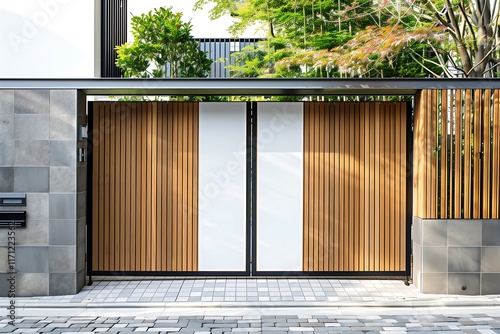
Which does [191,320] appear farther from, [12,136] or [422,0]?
[422,0]

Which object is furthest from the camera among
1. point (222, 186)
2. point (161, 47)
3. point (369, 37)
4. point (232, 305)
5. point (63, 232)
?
point (161, 47)

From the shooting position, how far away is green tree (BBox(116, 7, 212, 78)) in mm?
15875

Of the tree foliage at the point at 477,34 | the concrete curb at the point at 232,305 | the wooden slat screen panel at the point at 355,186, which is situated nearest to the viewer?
the concrete curb at the point at 232,305

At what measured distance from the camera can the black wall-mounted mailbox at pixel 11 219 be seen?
7.85 meters

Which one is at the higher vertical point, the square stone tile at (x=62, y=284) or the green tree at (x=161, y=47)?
the green tree at (x=161, y=47)

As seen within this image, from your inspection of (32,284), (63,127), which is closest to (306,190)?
(63,127)

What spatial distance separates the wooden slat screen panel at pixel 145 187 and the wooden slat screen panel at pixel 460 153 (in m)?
3.68

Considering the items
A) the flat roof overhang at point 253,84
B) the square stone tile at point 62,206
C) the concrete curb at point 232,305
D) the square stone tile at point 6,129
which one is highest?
the flat roof overhang at point 253,84

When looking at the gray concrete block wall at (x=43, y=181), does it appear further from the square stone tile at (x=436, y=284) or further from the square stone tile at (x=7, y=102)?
the square stone tile at (x=436, y=284)

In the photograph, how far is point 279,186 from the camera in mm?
8758

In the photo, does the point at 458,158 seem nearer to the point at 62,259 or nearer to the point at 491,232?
the point at 491,232

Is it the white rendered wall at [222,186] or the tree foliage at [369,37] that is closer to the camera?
the white rendered wall at [222,186]

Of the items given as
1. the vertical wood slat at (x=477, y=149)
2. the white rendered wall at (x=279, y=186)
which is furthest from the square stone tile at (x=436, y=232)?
the white rendered wall at (x=279, y=186)

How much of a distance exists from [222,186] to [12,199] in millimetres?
3185
